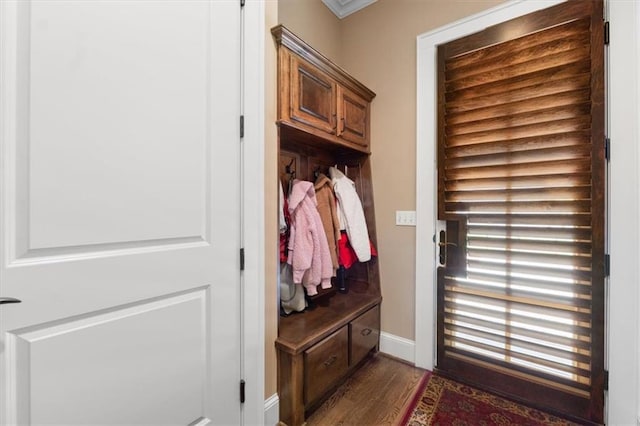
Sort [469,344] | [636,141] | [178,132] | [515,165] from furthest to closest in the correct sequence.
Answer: [469,344] → [515,165] → [636,141] → [178,132]

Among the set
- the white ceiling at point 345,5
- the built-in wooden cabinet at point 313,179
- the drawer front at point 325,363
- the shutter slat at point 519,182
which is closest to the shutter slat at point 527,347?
the built-in wooden cabinet at point 313,179

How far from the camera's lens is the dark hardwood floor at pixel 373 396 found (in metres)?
1.52

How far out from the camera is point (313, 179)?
7.07 ft

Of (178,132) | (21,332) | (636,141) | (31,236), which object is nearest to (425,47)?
(636,141)

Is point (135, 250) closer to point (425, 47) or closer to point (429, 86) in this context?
point (429, 86)

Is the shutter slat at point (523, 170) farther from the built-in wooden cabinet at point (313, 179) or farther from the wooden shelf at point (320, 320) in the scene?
the wooden shelf at point (320, 320)

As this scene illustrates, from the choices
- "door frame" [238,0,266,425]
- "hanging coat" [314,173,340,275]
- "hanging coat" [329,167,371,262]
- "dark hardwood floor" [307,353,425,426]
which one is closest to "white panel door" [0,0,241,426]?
"door frame" [238,0,266,425]

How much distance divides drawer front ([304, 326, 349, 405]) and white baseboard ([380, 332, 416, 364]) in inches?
20.4

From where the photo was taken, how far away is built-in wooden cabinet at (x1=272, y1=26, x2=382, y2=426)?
1.46 meters

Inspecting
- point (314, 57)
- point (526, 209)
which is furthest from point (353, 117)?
point (526, 209)

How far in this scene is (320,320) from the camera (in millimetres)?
1697

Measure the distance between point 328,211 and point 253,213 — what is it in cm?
74

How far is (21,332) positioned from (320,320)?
1312 millimetres

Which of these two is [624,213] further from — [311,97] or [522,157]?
[311,97]
